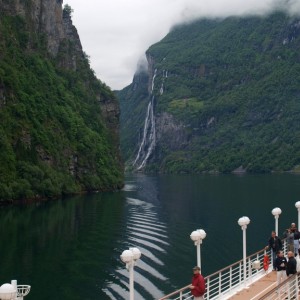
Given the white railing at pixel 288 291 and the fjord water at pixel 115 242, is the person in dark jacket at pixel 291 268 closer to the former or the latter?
the white railing at pixel 288 291

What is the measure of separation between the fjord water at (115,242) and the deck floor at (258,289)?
6.77 meters

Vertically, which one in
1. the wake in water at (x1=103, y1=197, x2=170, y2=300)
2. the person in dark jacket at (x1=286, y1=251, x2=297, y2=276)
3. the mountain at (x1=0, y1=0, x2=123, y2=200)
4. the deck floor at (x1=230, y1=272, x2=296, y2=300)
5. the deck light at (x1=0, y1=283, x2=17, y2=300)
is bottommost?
the wake in water at (x1=103, y1=197, x2=170, y2=300)

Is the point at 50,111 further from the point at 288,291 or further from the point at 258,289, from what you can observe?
the point at 288,291

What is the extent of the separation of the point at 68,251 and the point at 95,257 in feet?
11.5

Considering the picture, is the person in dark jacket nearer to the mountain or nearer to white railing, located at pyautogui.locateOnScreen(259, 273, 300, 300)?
white railing, located at pyautogui.locateOnScreen(259, 273, 300, 300)

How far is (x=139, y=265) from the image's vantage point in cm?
3788

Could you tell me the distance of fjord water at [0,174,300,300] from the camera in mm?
33781

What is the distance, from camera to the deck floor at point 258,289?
23.2 meters

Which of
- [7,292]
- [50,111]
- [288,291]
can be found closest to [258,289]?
[288,291]

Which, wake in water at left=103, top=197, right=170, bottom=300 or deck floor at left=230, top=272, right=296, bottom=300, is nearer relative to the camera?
deck floor at left=230, top=272, right=296, bottom=300

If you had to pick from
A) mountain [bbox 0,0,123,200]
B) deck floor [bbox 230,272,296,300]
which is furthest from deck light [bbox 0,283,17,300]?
mountain [bbox 0,0,123,200]

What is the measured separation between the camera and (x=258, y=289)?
2455 centimetres

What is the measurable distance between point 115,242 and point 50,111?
70.2m

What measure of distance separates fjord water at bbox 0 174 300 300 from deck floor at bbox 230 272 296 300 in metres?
6.77
